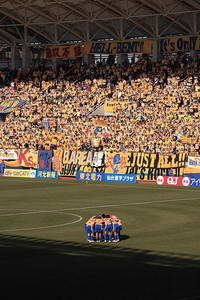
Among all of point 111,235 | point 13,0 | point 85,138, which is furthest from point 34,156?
point 111,235

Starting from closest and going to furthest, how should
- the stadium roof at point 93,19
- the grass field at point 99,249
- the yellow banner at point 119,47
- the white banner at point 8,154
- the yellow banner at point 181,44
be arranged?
the grass field at point 99,249 < the white banner at point 8,154 < the stadium roof at point 93,19 < the yellow banner at point 181,44 < the yellow banner at point 119,47

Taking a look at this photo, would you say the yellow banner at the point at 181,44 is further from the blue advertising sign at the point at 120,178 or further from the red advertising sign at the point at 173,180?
the red advertising sign at the point at 173,180

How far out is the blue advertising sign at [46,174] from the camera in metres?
65.8

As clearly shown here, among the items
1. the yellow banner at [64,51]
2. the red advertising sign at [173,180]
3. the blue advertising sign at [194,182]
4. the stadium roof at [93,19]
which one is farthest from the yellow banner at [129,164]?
the yellow banner at [64,51]

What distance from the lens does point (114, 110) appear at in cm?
7419

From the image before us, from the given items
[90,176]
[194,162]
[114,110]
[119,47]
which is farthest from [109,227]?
[119,47]

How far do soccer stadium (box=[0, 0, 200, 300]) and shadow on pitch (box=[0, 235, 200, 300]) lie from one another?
5 cm

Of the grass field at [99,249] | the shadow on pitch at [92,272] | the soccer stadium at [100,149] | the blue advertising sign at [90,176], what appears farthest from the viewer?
the blue advertising sign at [90,176]

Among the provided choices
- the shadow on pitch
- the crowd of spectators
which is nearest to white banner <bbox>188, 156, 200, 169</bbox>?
the crowd of spectators

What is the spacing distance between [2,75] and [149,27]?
2060 cm

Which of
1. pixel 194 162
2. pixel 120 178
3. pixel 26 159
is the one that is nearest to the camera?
pixel 194 162

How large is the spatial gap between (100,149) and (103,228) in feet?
128

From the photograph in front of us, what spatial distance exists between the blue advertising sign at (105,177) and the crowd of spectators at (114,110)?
363 cm

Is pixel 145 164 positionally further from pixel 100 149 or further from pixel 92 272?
pixel 92 272
